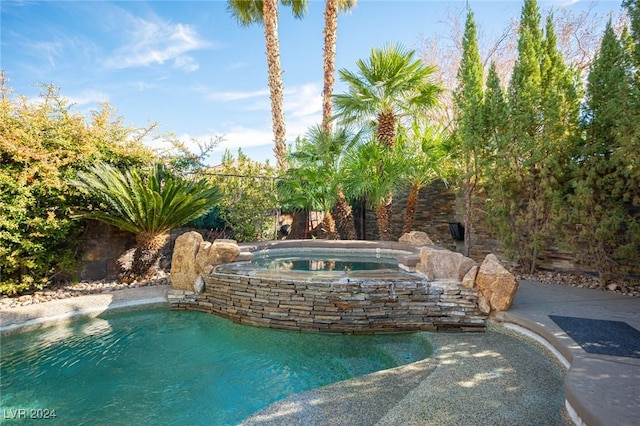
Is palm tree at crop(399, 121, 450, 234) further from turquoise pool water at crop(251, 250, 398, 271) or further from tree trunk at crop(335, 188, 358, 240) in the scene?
turquoise pool water at crop(251, 250, 398, 271)

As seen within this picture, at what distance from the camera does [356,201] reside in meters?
10.5

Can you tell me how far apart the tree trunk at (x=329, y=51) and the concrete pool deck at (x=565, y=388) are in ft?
27.1

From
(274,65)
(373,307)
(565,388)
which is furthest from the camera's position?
(274,65)

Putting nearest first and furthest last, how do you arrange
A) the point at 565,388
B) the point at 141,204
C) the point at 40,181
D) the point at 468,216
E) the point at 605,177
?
the point at 565,388
the point at 605,177
the point at 40,181
the point at 141,204
the point at 468,216

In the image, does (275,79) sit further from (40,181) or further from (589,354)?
(589,354)

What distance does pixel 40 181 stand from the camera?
492 cm

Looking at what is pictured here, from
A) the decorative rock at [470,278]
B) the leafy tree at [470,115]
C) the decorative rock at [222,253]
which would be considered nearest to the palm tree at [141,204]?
the decorative rock at [222,253]

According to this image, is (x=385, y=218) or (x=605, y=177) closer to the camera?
(x=605, y=177)

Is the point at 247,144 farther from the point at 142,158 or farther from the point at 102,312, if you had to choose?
the point at 102,312

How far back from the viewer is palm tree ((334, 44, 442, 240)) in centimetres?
745

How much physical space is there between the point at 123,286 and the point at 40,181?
6.77 feet

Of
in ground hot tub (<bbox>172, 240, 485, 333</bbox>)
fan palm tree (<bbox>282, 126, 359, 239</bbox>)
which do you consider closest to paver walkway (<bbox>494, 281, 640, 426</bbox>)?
in ground hot tub (<bbox>172, 240, 485, 333</bbox>)

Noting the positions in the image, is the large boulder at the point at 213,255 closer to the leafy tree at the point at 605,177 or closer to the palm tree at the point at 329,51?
the leafy tree at the point at 605,177

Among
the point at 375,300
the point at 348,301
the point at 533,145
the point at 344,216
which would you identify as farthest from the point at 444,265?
the point at 344,216
